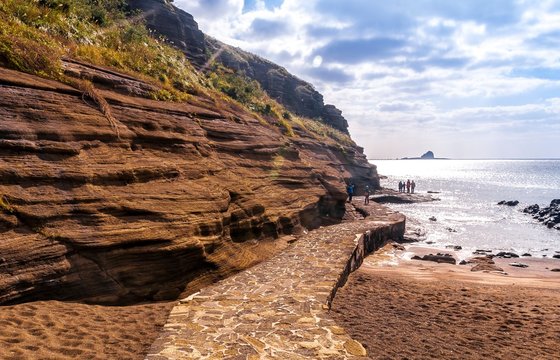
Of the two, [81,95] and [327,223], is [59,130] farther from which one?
[327,223]

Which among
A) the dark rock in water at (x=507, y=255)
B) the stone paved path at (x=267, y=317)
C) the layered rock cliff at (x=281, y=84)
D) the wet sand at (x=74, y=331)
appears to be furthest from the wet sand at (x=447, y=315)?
the layered rock cliff at (x=281, y=84)

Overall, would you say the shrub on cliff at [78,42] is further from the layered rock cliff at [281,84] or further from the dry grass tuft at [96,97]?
the layered rock cliff at [281,84]

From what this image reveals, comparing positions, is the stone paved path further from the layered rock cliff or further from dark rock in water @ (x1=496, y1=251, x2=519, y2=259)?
the layered rock cliff

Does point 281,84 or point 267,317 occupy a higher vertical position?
point 281,84

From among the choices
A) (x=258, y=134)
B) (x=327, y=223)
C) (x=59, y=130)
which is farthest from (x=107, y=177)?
(x=327, y=223)

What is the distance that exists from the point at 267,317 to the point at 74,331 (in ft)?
11.7

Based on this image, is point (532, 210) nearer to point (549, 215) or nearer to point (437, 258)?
point (549, 215)

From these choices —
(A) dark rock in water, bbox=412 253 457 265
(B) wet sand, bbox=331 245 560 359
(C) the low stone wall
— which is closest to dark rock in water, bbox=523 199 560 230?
(C) the low stone wall

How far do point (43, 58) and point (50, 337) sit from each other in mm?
7948

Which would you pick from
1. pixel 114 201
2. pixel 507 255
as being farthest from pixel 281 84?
pixel 114 201

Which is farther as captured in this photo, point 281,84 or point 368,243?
point 281,84

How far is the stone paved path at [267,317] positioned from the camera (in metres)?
6.71

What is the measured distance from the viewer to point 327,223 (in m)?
23.2

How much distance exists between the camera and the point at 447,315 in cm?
1080
